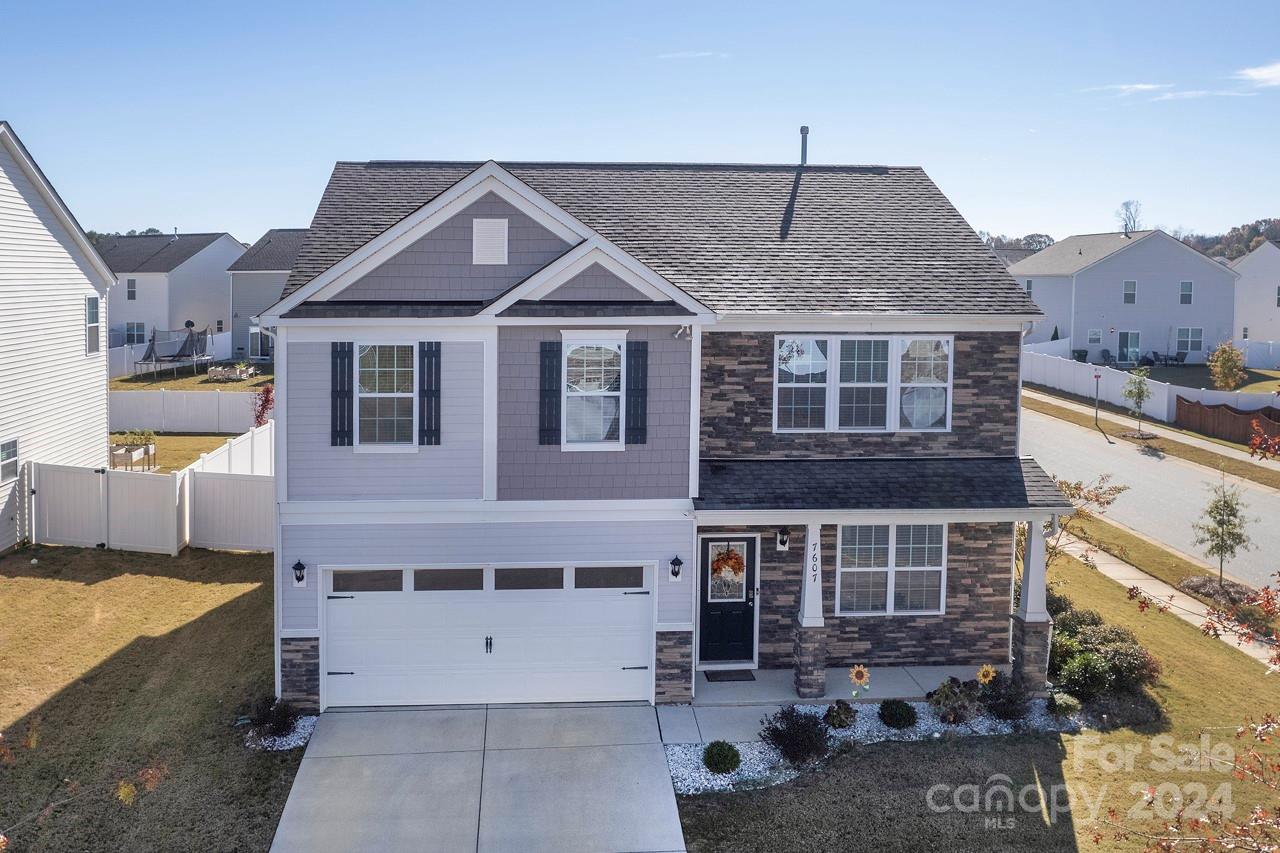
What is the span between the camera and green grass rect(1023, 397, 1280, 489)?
104ft

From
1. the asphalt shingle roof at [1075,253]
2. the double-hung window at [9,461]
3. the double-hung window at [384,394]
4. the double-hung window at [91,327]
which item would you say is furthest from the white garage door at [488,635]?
the asphalt shingle roof at [1075,253]

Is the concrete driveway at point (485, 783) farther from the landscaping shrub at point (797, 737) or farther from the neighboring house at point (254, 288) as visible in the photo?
the neighboring house at point (254, 288)

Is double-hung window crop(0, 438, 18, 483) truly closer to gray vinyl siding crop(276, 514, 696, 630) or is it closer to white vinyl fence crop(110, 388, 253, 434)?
gray vinyl siding crop(276, 514, 696, 630)

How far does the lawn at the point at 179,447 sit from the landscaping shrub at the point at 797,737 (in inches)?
877

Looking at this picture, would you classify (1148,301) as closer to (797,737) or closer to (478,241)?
(797,737)

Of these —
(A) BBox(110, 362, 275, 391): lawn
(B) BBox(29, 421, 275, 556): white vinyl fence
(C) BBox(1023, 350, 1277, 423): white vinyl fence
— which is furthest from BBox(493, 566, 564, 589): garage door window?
(C) BBox(1023, 350, 1277, 423): white vinyl fence

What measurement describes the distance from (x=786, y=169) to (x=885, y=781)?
11481mm

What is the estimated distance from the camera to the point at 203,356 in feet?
162

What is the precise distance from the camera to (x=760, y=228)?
17.3 metres

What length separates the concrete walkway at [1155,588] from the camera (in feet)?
56.7

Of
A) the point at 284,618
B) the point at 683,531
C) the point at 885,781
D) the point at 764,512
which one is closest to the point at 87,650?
the point at 284,618

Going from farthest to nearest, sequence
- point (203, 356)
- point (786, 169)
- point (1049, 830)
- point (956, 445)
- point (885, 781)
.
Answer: point (203, 356)
point (786, 169)
point (956, 445)
point (885, 781)
point (1049, 830)

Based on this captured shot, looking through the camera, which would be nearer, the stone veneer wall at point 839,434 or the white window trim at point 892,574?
the stone veneer wall at point 839,434

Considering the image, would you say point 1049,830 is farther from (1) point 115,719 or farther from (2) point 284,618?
(1) point 115,719
